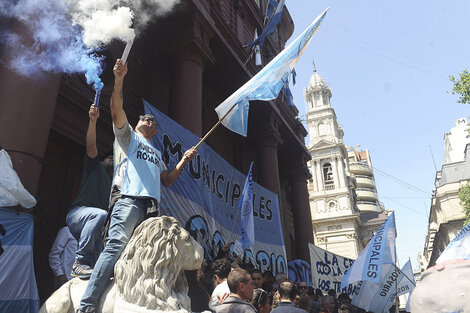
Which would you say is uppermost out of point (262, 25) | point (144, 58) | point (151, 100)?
point (262, 25)

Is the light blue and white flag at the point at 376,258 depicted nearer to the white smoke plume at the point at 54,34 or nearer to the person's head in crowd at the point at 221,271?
the person's head in crowd at the point at 221,271

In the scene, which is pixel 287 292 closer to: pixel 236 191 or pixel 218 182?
pixel 218 182

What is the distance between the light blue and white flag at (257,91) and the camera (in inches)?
240

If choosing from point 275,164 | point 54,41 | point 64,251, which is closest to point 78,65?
point 54,41

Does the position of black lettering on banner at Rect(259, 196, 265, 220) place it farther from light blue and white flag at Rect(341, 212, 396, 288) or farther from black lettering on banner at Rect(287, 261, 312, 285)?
black lettering on banner at Rect(287, 261, 312, 285)

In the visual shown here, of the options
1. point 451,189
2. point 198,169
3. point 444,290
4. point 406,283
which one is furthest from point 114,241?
point 451,189

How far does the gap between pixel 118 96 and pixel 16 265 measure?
2.02 metres

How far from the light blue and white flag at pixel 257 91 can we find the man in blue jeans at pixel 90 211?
230 cm

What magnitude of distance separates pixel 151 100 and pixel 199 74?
5.59 feet

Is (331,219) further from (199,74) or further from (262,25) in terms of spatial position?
(199,74)

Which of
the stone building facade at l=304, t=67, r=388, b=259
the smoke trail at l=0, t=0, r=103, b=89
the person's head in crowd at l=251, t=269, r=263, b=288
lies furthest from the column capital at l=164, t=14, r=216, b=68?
the stone building facade at l=304, t=67, r=388, b=259

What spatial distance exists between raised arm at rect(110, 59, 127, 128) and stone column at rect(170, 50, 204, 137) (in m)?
4.48

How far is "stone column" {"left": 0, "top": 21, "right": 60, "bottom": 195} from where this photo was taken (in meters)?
4.59

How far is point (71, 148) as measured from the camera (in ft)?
23.8
